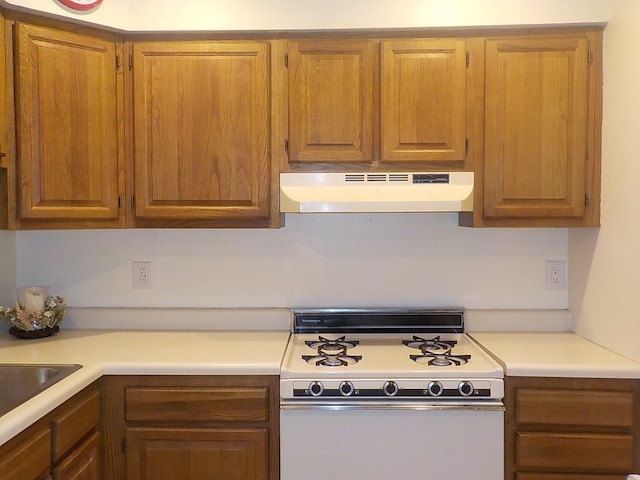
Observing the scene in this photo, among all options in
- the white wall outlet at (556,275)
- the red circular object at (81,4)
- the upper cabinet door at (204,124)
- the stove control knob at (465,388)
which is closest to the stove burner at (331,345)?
the stove control knob at (465,388)

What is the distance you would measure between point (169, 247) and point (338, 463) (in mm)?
1222

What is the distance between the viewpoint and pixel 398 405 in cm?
183

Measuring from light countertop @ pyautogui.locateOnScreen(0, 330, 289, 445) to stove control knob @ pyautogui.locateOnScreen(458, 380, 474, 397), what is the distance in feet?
2.04

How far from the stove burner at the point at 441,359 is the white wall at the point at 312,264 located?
0.44 metres

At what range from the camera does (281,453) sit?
187 centimetres

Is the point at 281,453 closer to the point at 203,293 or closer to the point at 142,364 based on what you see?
the point at 142,364

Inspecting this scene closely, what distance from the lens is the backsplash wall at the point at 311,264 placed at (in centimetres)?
245

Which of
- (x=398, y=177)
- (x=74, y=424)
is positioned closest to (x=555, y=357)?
(x=398, y=177)

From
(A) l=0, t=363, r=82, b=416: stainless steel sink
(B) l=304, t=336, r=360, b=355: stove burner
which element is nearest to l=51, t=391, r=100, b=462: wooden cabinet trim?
(A) l=0, t=363, r=82, b=416: stainless steel sink

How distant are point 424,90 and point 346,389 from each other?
3.81ft

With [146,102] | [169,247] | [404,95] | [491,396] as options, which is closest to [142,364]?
[169,247]

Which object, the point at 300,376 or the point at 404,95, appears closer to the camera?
the point at 300,376

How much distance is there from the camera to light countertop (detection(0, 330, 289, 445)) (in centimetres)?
188

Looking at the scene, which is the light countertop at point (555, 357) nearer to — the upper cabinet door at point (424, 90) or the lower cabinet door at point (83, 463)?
the upper cabinet door at point (424, 90)
